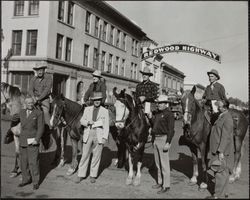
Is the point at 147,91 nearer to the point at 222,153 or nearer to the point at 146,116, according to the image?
the point at 146,116

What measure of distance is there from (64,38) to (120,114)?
23.0 feet

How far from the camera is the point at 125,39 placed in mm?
9141

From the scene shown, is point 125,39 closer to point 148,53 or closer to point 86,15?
point 148,53

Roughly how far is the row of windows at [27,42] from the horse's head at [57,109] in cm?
363

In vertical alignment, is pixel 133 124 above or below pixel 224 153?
above

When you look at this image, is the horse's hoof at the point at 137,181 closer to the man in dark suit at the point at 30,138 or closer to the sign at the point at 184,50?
the man in dark suit at the point at 30,138

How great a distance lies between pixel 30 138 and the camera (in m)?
5.48

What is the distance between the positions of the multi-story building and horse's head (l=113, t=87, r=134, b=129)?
184cm

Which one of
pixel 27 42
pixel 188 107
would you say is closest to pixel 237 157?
pixel 188 107

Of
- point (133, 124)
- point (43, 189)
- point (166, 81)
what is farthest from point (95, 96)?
point (166, 81)

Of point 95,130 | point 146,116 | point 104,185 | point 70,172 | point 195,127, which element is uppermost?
point 146,116

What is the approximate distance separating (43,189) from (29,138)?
3.47ft

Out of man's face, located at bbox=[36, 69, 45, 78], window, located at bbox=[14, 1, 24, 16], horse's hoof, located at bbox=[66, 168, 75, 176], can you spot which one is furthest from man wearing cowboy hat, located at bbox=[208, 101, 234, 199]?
window, located at bbox=[14, 1, 24, 16]

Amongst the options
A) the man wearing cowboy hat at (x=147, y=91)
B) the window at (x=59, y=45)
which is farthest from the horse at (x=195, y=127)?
the window at (x=59, y=45)
